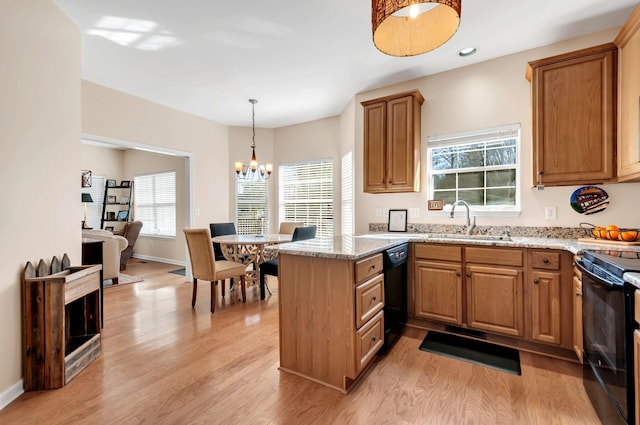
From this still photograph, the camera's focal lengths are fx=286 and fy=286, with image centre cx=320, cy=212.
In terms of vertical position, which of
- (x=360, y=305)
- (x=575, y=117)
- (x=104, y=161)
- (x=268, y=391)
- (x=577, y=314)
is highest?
(x=104, y=161)

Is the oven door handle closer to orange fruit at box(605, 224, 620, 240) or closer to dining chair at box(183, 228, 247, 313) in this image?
orange fruit at box(605, 224, 620, 240)

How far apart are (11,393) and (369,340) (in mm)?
2273

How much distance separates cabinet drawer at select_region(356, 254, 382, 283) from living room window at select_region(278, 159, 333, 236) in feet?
9.02

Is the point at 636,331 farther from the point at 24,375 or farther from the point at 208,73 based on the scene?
the point at 208,73

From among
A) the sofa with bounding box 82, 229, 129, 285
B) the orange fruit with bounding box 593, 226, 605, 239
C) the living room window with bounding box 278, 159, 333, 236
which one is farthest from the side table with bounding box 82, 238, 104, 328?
the orange fruit with bounding box 593, 226, 605, 239

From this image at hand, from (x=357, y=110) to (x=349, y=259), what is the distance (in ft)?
8.66

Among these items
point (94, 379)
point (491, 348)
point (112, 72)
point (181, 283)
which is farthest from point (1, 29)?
point (491, 348)

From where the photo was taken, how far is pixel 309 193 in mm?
5117

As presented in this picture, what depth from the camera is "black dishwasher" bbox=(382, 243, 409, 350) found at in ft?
7.54

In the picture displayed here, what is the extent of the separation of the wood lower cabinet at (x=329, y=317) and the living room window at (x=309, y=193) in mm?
2854

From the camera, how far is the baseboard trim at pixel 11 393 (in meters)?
1.71

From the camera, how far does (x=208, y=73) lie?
3.33 m

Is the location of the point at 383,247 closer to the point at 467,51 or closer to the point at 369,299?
the point at 369,299

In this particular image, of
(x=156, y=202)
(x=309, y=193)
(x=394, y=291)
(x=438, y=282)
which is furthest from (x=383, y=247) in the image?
(x=156, y=202)
